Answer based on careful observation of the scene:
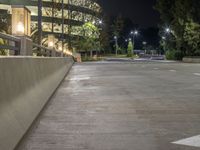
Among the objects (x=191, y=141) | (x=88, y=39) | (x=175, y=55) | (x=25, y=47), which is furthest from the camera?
(x=88, y=39)

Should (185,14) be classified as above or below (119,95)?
above

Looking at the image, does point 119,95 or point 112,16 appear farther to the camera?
point 112,16

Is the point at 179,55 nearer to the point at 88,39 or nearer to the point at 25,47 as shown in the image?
the point at 88,39

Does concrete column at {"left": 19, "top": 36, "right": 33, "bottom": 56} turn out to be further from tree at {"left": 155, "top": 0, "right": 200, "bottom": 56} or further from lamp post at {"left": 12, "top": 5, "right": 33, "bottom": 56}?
tree at {"left": 155, "top": 0, "right": 200, "bottom": 56}

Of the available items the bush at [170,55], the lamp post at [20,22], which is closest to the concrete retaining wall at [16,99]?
the lamp post at [20,22]

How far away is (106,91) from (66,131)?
706 centimetres

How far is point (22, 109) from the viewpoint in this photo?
774 cm

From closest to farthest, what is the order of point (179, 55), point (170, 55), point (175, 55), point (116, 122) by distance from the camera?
point (116, 122)
point (179, 55)
point (175, 55)
point (170, 55)

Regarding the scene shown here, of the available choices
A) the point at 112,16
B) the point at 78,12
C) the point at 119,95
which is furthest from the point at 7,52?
the point at 112,16

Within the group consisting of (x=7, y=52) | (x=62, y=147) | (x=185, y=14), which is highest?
(x=185, y=14)

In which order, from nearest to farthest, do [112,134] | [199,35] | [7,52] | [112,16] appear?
[112,134], [7,52], [199,35], [112,16]

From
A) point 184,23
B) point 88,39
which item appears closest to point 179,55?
point 184,23

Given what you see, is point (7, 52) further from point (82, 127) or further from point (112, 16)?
point (112, 16)

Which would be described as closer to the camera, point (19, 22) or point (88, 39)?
point (19, 22)
